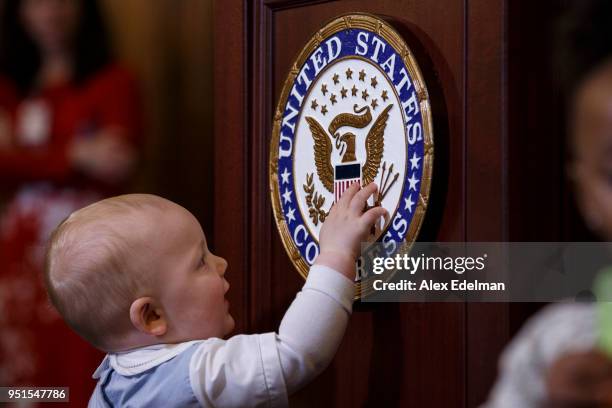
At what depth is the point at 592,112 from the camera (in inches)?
21.7

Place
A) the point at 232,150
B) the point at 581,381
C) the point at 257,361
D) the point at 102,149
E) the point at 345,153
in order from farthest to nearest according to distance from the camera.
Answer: the point at 102,149
the point at 232,150
the point at 345,153
the point at 257,361
the point at 581,381

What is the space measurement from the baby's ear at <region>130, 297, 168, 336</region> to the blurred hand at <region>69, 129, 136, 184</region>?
1.98 feet

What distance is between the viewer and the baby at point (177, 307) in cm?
105

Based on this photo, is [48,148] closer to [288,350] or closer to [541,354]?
[288,350]

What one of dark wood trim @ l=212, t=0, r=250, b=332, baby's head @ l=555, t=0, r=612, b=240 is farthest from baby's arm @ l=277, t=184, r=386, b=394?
baby's head @ l=555, t=0, r=612, b=240

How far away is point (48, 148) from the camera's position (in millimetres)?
1679

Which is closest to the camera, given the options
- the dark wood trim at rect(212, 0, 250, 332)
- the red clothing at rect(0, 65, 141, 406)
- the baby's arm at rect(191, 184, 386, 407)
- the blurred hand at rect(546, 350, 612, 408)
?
the blurred hand at rect(546, 350, 612, 408)

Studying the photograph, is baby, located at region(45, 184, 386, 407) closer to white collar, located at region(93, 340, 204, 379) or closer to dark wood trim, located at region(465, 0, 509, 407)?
white collar, located at region(93, 340, 204, 379)

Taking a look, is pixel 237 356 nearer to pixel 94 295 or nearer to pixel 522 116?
pixel 94 295

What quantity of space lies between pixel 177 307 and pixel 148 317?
0.11 feet

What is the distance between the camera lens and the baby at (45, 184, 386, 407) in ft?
3.44

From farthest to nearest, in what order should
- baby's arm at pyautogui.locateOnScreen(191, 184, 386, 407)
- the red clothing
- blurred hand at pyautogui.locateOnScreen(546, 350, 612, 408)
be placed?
the red clothing → baby's arm at pyautogui.locateOnScreen(191, 184, 386, 407) → blurred hand at pyautogui.locateOnScreen(546, 350, 612, 408)

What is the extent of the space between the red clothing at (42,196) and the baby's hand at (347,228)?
0.63 m

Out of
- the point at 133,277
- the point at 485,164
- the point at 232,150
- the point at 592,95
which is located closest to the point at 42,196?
the point at 232,150
